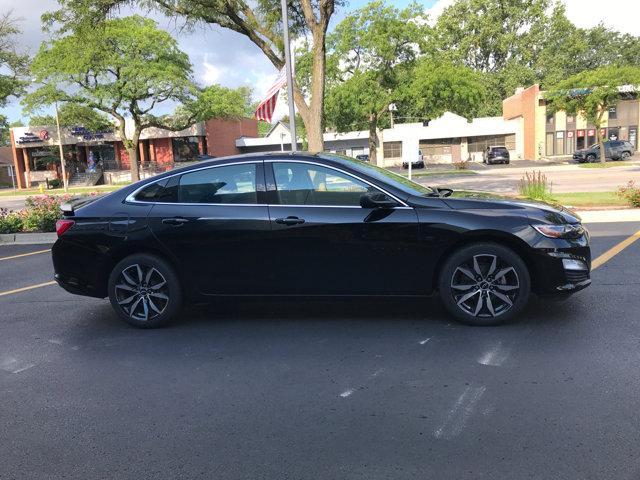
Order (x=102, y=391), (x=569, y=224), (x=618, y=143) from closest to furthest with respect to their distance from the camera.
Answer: (x=102, y=391) < (x=569, y=224) < (x=618, y=143)

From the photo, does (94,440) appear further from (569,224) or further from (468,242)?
(569,224)

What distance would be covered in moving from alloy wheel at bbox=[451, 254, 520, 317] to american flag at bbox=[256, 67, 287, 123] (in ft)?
29.4

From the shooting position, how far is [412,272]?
486cm

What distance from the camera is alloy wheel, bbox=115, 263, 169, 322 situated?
523 centimetres

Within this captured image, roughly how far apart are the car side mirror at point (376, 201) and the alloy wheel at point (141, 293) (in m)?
2.08

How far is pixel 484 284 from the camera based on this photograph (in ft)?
15.7

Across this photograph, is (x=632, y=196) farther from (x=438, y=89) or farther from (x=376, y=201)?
(x=438, y=89)

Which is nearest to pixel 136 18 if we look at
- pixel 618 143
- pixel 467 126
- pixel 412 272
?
pixel 467 126

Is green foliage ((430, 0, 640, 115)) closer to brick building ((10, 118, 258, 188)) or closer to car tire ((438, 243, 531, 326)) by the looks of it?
brick building ((10, 118, 258, 188))

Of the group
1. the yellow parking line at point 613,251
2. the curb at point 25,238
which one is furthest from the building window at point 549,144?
the curb at point 25,238

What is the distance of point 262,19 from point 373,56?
1999cm

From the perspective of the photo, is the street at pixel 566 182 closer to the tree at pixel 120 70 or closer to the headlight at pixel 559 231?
the headlight at pixel 559 231

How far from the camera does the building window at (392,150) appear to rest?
5796 centimetres

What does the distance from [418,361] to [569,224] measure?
1923 mm
